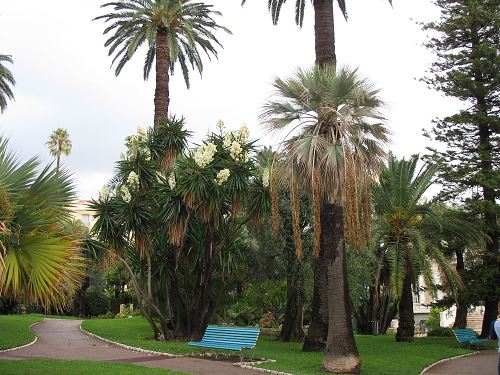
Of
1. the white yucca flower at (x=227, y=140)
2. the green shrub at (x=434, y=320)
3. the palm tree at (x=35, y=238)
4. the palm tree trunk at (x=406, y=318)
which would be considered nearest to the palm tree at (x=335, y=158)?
the white yucca flower at (x=227, y=140)

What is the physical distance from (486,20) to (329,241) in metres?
17.6

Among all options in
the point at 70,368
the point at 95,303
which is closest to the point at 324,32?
the point at 70,368

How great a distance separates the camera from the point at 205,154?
62.5ft

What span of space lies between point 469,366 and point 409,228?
677 centimetres

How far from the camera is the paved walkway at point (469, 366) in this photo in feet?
50.8

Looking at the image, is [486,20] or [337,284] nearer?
[337,284]

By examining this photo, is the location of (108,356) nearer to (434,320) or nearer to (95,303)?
(434,320)

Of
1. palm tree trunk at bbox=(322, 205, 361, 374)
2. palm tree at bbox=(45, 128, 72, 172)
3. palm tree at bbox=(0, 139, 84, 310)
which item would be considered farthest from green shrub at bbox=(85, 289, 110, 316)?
palm tree at bbox=(0, 139, 84, 310)

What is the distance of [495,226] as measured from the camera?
86.2 ft

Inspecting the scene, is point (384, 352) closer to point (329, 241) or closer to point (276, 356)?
point (276, 356)

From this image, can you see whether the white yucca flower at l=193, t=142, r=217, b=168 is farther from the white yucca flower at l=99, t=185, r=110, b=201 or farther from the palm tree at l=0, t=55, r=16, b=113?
the palm tree at l=0, t=55, r=16, b=113

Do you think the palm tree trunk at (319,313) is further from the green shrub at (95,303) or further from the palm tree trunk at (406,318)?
the green shrub at (95,303)

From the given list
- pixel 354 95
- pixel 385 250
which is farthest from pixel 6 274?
pixel 385 250

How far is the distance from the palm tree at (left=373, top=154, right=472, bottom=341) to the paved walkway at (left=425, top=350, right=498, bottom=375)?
3.18 metres
